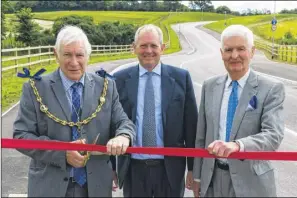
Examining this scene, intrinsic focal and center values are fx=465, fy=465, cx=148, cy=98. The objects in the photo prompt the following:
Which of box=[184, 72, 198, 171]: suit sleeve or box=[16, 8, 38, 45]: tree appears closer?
box=[184, 72, 198, 171]: suit sleeve

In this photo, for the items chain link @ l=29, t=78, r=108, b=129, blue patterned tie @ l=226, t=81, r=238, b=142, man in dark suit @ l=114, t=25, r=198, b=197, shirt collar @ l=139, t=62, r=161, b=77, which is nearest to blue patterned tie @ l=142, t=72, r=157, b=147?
man in dark suit @ l=114, t=25, r=198, b=197

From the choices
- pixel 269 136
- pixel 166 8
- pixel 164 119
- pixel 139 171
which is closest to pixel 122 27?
pixel 166 8

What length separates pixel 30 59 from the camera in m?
3.53

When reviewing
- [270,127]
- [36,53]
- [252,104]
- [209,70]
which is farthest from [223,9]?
[36,53]

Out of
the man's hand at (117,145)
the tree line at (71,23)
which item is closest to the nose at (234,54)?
the man's hand at (117,145)

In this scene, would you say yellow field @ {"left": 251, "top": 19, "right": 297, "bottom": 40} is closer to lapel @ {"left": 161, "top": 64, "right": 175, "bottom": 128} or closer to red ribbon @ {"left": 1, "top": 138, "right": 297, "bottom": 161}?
lapel @ {"left": 161, "top": 64, "right": 175, "bottom": 128}

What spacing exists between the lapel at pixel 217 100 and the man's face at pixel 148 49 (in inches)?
20.5

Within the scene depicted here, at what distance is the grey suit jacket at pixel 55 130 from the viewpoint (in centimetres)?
231

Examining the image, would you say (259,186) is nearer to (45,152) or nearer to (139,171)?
(139,171)

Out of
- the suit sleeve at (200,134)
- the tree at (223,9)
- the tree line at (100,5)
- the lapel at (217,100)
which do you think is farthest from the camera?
the tree line at (100,5)

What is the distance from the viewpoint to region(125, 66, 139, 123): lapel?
2777mm

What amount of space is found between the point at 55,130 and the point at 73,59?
368 millimetres

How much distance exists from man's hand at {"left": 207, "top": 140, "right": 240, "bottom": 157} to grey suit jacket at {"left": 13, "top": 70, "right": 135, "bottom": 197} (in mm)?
446

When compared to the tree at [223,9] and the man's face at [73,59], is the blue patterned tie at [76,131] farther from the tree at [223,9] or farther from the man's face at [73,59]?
the tree at [223,9]
